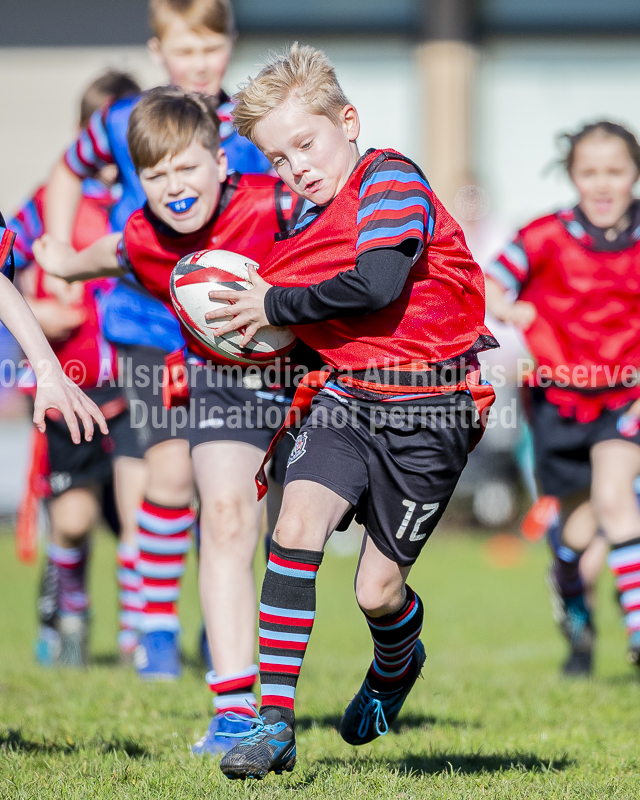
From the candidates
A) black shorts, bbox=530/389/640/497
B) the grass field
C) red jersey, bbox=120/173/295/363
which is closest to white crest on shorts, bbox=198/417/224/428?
red jersey, bbox=120/173/295/363

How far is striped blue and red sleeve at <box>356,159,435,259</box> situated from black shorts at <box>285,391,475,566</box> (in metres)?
0.45

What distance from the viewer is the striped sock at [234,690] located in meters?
3.38

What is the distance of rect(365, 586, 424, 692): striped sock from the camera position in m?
3.27

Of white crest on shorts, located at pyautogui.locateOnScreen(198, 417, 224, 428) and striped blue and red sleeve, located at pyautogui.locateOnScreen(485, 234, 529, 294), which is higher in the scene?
striped blue and red sleeve, located at pyautogui.locateOnScreen(485, 234, 529, 294)

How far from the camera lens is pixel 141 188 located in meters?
4.37

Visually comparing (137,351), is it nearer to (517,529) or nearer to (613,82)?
(517,529)

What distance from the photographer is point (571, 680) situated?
5.02 meters

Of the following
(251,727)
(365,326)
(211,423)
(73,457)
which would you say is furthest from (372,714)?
(73,457)

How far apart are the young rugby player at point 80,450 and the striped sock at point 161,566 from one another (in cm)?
80

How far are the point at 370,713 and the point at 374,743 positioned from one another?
43 cm

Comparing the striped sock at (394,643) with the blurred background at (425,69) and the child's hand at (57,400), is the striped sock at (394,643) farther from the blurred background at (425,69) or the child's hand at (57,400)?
the blurred background at (425,69)

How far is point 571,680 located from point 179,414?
214 cm

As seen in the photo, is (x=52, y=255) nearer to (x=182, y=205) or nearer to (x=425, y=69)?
(x=182, y=205)

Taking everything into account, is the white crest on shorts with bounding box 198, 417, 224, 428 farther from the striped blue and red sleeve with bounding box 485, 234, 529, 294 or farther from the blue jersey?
the striped blue and red sleeve with bounding box 485, 234, 529, 294
